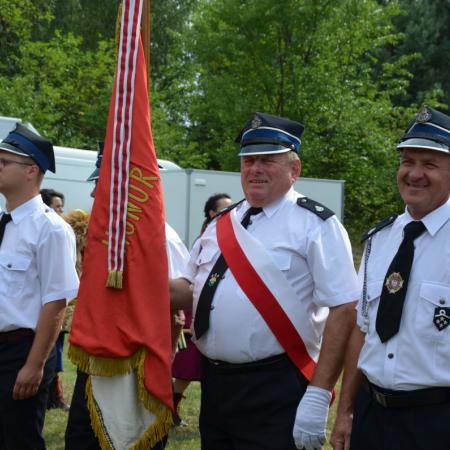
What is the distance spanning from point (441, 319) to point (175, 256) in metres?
1.61

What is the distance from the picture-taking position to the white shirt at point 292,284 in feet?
11.3

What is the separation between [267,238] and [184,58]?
61.5 feet

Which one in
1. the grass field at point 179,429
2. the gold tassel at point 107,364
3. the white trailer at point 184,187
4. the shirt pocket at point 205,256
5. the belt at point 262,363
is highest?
the shirt pocket at point 205,256

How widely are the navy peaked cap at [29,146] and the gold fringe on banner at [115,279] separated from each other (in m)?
1.00

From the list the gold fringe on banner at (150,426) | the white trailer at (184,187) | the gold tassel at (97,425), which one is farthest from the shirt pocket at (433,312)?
the white trailer at (184,187)

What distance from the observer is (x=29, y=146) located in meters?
4.33

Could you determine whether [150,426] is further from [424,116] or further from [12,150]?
[424,116]

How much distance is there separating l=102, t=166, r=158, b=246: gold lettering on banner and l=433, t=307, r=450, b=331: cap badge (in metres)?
→ 1.50

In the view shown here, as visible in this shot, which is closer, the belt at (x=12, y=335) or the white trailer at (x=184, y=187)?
the belt at (x=12, y=335)

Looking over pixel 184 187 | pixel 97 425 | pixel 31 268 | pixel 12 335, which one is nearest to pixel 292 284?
pixel 97 425

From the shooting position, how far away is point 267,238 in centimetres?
363

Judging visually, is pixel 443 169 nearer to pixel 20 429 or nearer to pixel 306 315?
pixel 306 315

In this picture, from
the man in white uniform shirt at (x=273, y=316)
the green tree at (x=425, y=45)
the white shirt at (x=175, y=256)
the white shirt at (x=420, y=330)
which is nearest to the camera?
the white shirt at (x=420, y=330)

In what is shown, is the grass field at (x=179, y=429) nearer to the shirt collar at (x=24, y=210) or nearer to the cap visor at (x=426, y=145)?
the shirt collar at (x=24, y=210)
